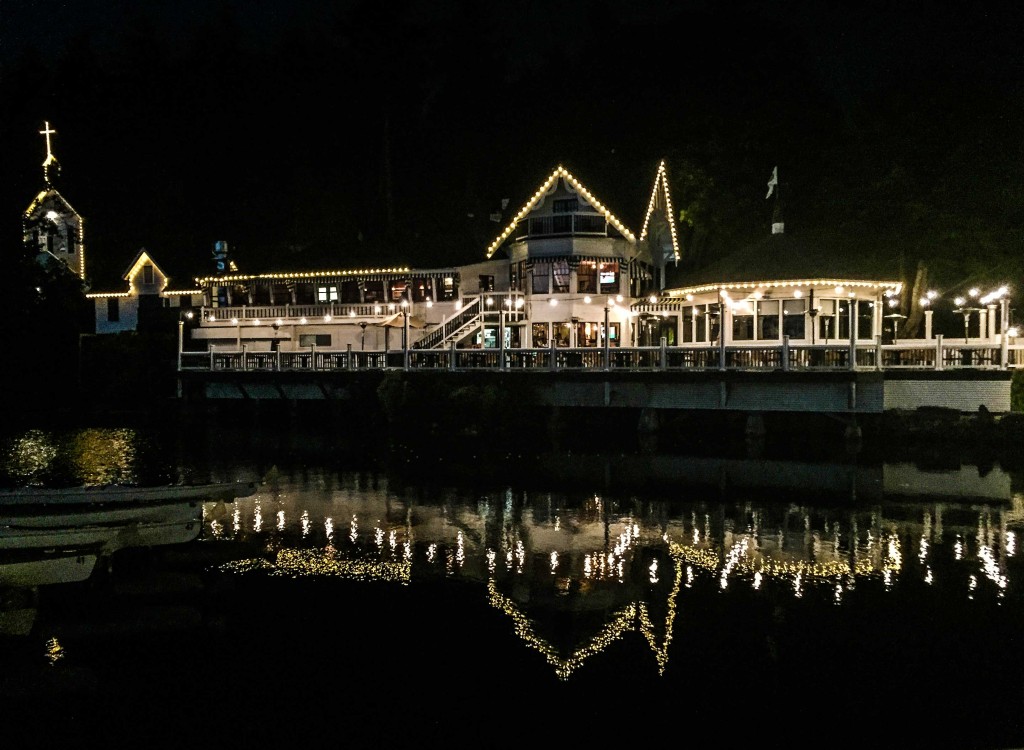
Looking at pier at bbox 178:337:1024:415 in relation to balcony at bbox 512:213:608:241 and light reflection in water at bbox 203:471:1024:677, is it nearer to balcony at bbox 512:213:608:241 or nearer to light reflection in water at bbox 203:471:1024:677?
light reflection in water at bbox 203:471:1024:677

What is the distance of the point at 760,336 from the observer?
1578 inches

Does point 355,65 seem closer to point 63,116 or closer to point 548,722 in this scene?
point 63,116

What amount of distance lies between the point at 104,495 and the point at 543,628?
351 inches

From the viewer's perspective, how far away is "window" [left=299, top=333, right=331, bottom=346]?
52.8m

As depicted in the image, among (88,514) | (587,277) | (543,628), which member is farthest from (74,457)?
(543,628)

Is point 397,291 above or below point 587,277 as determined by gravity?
below

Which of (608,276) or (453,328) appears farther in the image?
(608,276)

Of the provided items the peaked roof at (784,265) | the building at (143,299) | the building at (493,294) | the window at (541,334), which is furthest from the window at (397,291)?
the peaked roof at (784,265)

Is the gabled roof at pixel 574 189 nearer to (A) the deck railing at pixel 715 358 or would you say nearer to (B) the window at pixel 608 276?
(B) the window at pixel 608 276

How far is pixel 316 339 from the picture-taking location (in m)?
53.0

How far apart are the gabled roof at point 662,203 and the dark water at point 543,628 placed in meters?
27.8

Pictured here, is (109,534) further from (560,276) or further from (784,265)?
(560,276)

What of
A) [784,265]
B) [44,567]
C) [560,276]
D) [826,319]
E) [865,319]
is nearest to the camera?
[44,567]

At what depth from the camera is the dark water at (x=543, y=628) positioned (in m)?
11.3
